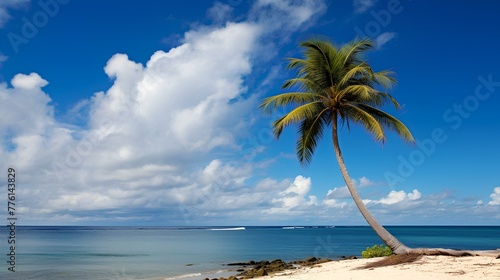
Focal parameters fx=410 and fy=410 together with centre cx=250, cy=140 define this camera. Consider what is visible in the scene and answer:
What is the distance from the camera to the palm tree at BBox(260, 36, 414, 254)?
59.8 ft

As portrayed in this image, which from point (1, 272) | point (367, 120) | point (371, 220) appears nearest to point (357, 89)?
point (367, 120)

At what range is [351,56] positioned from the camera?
1911cm

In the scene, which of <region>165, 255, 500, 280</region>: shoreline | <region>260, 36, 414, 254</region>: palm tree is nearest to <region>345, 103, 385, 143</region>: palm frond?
<region>260, 36, 414, 254</region>: palm tree

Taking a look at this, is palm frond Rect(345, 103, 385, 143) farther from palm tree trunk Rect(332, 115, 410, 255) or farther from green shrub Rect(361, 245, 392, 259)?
green shrub Rect(361, 245, 392, 259)

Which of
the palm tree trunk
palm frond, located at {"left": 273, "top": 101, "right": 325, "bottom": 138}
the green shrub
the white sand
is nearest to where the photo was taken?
the white sand

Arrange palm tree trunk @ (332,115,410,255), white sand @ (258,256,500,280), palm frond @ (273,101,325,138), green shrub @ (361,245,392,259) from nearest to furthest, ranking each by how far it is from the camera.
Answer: white sand @ (258,256,500,280) < palm tree trunk @ (332,115,410,255) < palm frond @ (273,101,325,138) < green shrub @ (361,245,392,259)

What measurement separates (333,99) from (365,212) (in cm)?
518

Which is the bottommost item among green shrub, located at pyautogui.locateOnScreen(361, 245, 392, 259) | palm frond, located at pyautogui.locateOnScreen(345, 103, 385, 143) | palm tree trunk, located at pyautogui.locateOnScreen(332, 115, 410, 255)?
green shrub, located at pyautogui.locateOnScreen(361, 245, 392, 259)

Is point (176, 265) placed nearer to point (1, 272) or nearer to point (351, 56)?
point (1, 272)

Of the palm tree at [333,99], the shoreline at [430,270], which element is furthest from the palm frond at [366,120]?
the shoreline at [430,270]

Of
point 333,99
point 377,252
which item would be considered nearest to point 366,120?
point 333,99

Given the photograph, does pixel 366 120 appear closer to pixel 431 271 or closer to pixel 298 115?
pixel 298 115

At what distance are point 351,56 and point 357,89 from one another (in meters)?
2.36

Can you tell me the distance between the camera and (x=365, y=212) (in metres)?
17.9
